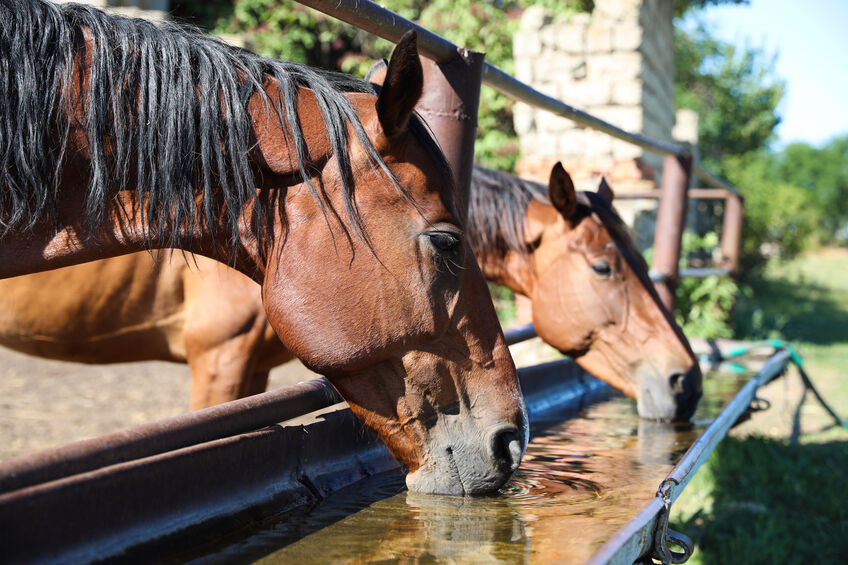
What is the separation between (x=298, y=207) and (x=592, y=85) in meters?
5.42

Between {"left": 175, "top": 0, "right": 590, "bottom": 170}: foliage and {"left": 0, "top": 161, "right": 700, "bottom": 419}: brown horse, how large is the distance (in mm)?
3914

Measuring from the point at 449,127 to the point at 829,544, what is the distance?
283 centimetres

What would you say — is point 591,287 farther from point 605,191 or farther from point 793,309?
point 793,309

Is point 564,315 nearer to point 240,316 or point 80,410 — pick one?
point 240,316

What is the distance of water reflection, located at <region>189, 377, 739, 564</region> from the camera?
4.63ft

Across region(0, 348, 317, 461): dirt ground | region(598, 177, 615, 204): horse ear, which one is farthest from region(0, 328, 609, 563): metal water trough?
region(0, 348, 317, 461): dirt ground

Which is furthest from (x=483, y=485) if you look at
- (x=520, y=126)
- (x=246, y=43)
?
(x=246, y=43)

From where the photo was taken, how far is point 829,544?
3594 millimetres

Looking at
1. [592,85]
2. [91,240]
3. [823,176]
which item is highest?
[823,176]

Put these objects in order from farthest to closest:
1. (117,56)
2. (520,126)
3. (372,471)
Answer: (520,126)
(372,471)
(117,56)

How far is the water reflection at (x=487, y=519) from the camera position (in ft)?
4.63

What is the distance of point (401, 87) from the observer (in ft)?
5.33

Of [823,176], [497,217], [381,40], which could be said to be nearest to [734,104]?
[381,40]

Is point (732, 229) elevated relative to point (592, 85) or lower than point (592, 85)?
lower
